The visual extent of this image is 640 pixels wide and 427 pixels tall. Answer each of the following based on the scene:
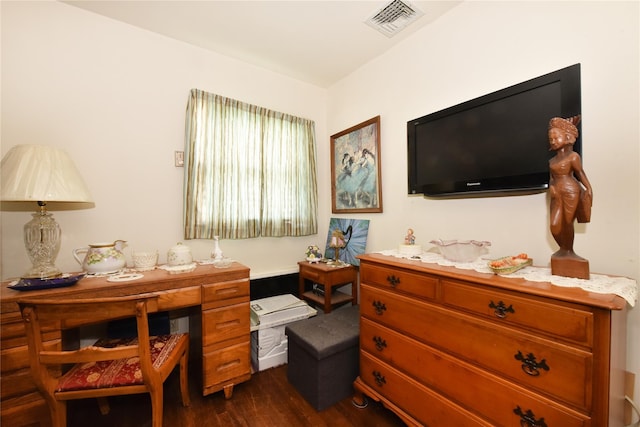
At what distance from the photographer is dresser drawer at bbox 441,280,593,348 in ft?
2.87

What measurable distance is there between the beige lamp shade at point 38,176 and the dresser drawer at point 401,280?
5.88ft

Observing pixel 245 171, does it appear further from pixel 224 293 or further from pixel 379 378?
pixel 379 378

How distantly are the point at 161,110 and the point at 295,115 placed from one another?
1.26 meters

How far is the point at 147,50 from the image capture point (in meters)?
2.04

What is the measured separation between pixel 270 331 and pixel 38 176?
69.8 inches

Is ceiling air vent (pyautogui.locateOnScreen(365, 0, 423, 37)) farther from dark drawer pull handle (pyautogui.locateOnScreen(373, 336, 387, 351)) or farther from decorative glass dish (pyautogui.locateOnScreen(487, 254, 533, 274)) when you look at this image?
dark drawer pull handle (pyautogui.locateOnScreen(373, 336, 387, 351))

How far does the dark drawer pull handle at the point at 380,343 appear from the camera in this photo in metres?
1.54

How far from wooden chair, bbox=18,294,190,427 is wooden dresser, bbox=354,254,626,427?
1213mm

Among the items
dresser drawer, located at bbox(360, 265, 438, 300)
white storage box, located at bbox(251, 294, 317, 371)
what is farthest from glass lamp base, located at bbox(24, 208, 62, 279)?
dresser drawer, located at bbox(360, 265, 438, 300)

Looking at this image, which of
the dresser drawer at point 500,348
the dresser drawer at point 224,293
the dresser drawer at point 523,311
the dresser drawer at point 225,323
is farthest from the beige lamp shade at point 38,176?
the dresser drawer at point 523,311

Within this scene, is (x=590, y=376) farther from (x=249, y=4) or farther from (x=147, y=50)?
(x=147, y=50)

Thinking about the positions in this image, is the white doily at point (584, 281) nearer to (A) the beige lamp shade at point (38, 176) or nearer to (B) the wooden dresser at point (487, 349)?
(B) the wooden dresser at point (487, 349)

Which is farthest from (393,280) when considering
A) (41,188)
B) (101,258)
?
(41,188)

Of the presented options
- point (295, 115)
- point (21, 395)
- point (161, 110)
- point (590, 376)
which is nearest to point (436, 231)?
point (590, 376)
